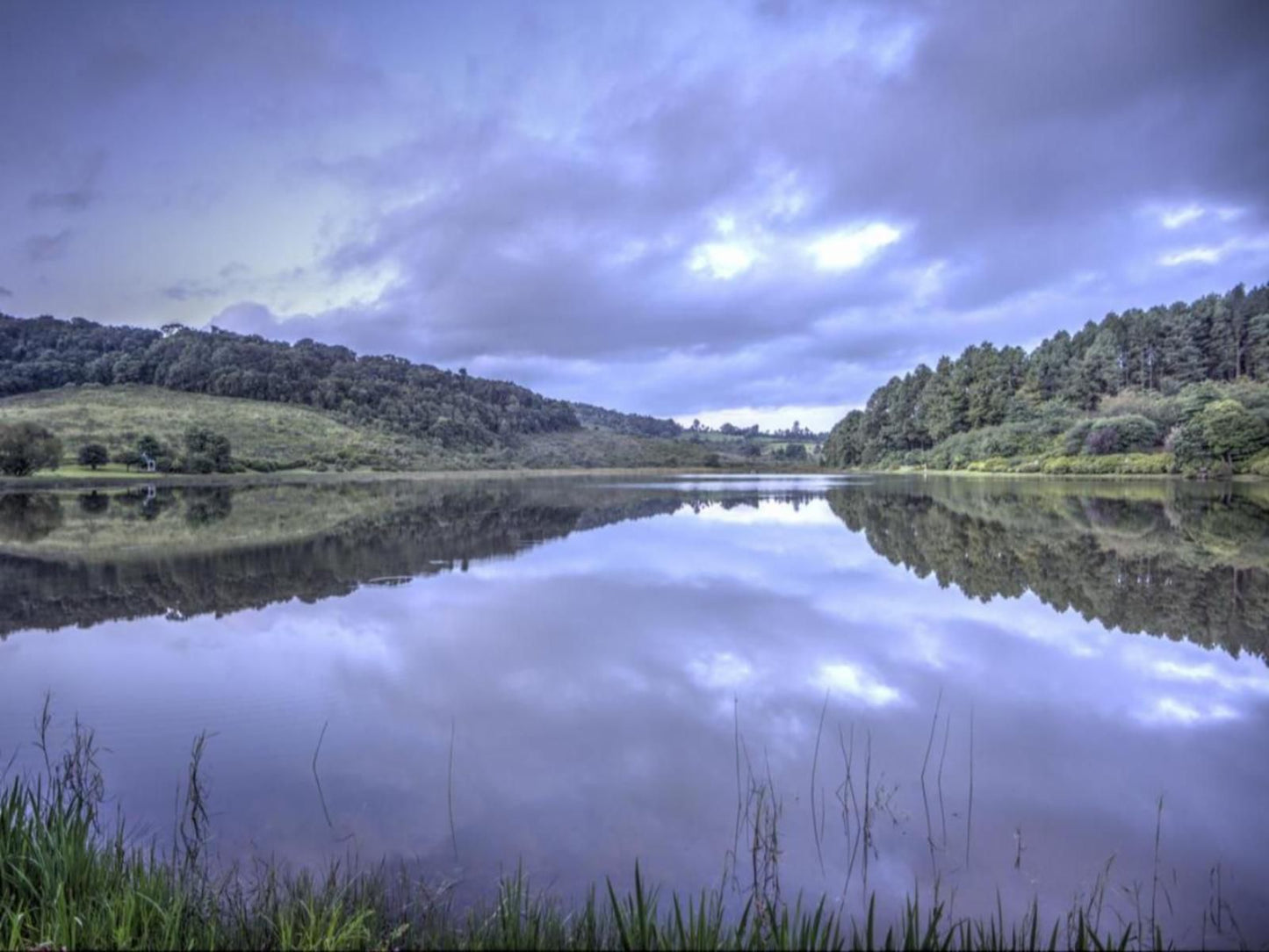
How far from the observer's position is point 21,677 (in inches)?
314

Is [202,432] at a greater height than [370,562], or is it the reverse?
[202,432]

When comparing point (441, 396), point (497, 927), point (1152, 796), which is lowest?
point (1152, 796)

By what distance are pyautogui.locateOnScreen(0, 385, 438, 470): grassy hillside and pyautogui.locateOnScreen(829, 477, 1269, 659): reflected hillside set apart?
68.3m

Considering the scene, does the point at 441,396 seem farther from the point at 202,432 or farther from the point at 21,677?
the point at 21,677

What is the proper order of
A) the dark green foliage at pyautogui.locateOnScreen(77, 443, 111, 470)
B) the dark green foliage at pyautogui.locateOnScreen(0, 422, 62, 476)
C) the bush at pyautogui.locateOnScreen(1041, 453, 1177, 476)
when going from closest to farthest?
the dark green foliage at pyautogui.locateOnScreen(0, 422, 62, 476) < the bush at pyautogui.locateOnScreen(1041, 453, 1177, 476) < the dark green foliage at pyautogui.locateOnScreen(77, 443, 111, 470)

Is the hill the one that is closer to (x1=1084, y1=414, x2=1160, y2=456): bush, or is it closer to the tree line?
the tree line

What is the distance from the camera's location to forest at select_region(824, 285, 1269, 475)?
5456cm

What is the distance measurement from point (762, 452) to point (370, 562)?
13991 centimetres

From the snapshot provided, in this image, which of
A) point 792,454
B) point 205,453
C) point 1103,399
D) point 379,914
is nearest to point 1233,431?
point 1103,399

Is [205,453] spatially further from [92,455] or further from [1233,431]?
[1233,431]

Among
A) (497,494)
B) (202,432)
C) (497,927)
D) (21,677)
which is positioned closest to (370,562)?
(21,677)

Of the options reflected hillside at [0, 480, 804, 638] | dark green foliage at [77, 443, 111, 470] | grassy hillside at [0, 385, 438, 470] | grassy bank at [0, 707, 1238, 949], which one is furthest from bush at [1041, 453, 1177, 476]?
dark green foliage at [77, 443, 111, 470]

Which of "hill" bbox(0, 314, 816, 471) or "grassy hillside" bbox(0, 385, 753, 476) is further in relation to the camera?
"hill" bbox(0, 314, 816, 471)

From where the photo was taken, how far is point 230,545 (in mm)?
18719
